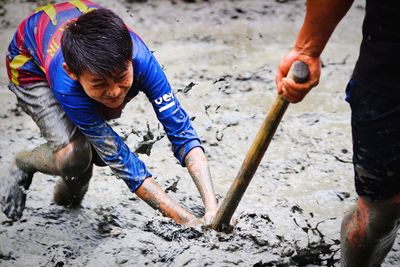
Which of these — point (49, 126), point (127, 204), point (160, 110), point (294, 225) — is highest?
point (160, 110)

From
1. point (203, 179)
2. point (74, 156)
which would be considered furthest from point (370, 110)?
point (74, 156)

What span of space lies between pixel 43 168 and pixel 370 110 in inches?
66.2

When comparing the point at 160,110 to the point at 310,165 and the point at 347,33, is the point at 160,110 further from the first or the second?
the point at 347,33

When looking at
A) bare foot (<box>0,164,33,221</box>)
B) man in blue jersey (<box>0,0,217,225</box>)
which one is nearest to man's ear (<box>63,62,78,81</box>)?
man in blue jersey (<box>0,0,217,225</box>)

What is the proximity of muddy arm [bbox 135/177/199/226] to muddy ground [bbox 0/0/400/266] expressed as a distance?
9 centimetres

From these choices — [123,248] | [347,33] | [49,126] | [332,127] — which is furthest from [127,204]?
[347,33]

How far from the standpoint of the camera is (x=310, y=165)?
3270 millimetres

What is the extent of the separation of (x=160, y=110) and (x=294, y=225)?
97 cm

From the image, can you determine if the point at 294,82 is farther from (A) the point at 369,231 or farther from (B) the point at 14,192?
(B) the point at 14,192

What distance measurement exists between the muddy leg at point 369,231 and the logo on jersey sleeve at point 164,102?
0.96m

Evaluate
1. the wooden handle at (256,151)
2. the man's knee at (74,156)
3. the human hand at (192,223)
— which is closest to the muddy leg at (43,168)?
the man's knee at (74,156)

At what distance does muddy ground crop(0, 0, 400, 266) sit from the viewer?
8.36 feet

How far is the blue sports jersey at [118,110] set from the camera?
7.48 ft

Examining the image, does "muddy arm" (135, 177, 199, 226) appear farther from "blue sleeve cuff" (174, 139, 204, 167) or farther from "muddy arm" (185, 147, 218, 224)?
"blue sleeve cuff" (174, 139, 204, 167)
